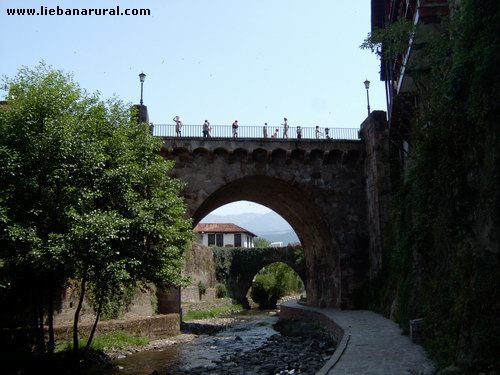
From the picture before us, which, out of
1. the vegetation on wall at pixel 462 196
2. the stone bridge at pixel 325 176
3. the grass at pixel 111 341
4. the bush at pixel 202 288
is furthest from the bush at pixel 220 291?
the vegetation on wall at pixel 462 196

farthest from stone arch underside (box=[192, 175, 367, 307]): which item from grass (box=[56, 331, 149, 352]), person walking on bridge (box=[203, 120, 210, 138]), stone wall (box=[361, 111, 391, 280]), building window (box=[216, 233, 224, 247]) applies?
building window (box=[216, 233, 224, 247])

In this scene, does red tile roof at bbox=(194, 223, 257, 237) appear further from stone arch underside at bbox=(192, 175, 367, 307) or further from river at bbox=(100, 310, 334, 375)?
river at bbox=(100, 310, 334, 375)

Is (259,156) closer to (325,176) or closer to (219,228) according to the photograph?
(325,176)

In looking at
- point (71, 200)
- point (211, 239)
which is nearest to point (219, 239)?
point (211, 239)

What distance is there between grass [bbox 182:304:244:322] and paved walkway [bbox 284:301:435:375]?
673 inches

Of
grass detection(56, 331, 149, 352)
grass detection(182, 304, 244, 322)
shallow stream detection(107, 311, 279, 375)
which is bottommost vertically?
grass detection(182, 304, 244, 322)

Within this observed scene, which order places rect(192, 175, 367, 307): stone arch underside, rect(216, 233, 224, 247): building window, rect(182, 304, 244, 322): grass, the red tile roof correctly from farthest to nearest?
rect(216, 233, 224, 247): building window < the red tile roof < rect(182, 304, 244, 322): grass < rect(192, 175, 367, 307): stone arch underside

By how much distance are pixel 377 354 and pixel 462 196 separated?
3.76 meters

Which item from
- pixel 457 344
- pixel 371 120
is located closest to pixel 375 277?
pixel 371 120

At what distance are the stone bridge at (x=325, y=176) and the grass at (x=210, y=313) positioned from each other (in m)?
9.55

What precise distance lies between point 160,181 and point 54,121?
437 centimetres

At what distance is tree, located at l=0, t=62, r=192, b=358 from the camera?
11.9 m

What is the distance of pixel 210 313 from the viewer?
34312 mm

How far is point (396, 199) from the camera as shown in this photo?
62.4 ft
